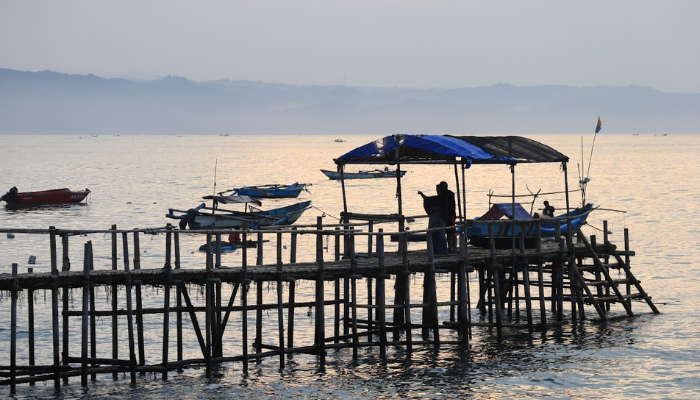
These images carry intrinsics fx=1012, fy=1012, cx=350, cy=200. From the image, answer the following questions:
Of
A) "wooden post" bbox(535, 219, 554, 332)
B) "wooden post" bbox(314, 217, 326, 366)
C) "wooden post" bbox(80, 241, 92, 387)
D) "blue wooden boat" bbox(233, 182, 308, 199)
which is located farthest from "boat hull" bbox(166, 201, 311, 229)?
"wooden post" bbox(80, 241, 92, 387)

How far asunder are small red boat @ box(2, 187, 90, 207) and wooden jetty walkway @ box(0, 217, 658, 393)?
123 ft

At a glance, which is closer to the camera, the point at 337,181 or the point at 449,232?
the point at 449,232

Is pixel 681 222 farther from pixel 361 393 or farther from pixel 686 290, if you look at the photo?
pixel 361 393

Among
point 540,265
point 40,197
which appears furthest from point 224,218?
point 40,197

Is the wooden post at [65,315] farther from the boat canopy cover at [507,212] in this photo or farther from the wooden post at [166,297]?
the boat canopy cover at [507,212]

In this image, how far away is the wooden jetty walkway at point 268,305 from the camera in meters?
21.0

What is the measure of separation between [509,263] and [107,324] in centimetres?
1265

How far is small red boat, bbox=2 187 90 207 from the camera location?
69.8 m

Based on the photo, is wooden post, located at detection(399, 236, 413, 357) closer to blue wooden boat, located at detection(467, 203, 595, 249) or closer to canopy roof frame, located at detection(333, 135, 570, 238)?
canopy roof frame, located at detection(333, 135, 570, 238)

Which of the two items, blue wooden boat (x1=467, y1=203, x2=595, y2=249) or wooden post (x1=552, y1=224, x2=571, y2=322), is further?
wooden post (x1=552, y1=224, x2=571, y2=322)

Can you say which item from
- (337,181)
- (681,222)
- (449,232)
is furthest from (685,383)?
(337,181)

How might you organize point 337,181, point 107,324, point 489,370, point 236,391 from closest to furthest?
1. point 236,391
2. point 489,370
3. point 107,324
4. point 337,181

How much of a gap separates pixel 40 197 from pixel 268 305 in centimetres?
5292

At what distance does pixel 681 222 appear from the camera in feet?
225
